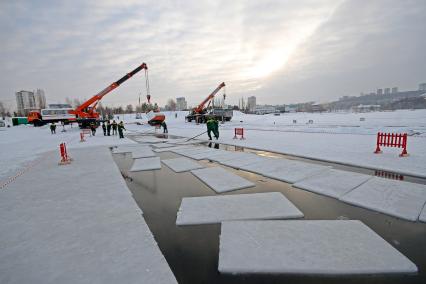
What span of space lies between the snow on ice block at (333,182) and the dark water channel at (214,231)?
0.30m

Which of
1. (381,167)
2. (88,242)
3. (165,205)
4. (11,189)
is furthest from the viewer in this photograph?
(381,167)

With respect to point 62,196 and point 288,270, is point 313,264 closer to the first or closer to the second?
point 288,270

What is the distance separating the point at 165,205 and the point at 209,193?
1.23 m

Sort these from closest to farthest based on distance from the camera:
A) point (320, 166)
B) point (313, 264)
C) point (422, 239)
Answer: point (313, 264), point (422, 239), point (320, 166)

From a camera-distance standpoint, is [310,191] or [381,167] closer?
[310,191]

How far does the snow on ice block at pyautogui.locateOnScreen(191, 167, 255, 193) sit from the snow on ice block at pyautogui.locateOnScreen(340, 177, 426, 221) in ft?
8.36

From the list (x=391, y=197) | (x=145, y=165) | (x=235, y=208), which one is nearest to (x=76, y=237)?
(x=235, y=208)

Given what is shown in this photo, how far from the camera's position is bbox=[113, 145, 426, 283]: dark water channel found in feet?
8.82

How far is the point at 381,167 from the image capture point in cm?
721

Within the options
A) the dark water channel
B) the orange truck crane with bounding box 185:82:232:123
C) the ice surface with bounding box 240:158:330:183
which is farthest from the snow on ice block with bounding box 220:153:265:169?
the orange truck crane with bounding box 185:82:232:123

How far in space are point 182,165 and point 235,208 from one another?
174 inches

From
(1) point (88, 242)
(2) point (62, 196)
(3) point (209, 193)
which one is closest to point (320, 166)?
(3) point (209, 193)

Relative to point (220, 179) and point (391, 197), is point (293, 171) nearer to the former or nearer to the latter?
point (220, 179)

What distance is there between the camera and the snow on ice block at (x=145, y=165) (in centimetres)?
853
